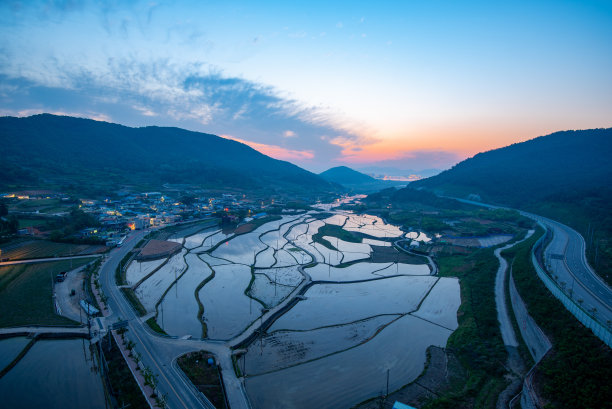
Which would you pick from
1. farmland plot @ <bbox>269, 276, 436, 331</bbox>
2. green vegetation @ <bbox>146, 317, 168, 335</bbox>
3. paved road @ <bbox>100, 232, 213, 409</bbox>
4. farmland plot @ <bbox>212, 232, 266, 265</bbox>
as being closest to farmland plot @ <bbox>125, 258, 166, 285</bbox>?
paved road @ <bbox>100, 232, 213, 409</bbox>

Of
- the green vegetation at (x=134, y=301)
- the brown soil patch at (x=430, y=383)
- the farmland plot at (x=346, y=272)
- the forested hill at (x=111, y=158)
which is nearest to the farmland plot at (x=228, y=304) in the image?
the green vegetation at (x=134, y=301)

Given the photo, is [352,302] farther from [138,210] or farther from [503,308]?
[138,210]

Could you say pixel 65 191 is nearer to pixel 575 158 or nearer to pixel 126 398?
pixel 126 398

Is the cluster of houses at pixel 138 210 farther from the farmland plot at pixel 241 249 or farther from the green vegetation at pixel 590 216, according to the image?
the green vegetation at pixel 590 216

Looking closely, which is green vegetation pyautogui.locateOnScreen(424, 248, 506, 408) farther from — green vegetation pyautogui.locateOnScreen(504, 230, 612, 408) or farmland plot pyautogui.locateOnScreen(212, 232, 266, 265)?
farmland plot pyautogui.locateOnScreen(212, 232, 266, 265)

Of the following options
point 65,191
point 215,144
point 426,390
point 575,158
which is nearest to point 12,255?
point 426,390

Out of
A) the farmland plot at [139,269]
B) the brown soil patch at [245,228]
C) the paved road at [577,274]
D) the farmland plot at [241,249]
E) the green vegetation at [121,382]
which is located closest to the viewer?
the green vegetation at [121,382]
